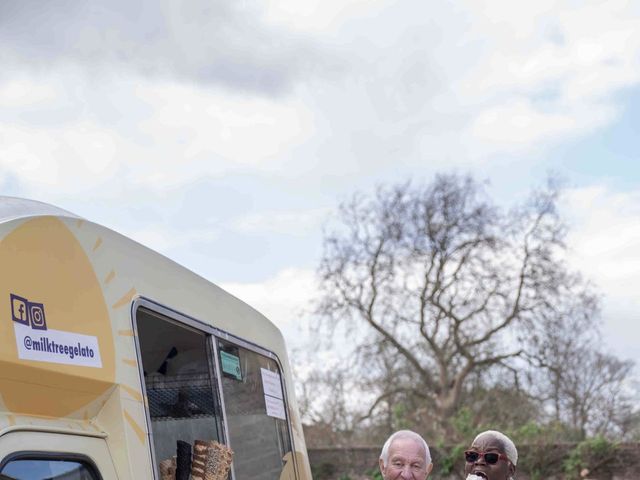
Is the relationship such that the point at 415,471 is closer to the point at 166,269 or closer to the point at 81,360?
the point at 166,269

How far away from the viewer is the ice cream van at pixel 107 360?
9.28ft

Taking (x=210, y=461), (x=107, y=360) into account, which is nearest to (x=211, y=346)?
(x=210, y=461)

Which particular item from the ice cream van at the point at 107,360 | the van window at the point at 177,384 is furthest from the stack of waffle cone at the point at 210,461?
the van window at the point at 177,384

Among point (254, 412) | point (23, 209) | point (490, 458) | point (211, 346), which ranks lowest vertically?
point (490, 458)

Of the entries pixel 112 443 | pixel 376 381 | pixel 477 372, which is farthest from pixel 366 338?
pixel 112 443

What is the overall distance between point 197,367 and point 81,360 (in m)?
1.55

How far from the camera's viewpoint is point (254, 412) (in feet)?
16.1

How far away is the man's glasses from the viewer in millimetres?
Answer: 4754

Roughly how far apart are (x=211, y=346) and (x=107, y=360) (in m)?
1.22

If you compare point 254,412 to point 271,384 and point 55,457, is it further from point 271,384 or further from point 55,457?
point 55,457

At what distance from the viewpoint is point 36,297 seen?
2.92m

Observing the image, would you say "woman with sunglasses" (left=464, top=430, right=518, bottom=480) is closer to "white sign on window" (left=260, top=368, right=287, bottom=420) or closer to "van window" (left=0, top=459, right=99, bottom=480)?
"white sign on window" (left=260, top=368, right=287, bottom=420)

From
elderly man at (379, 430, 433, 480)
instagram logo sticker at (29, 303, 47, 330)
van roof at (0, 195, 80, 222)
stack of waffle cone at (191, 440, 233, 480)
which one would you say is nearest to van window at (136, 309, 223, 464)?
stack of waffle cone at (191, 440, 233, 480)

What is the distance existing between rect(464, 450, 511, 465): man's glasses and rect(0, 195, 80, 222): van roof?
7.71 feet
